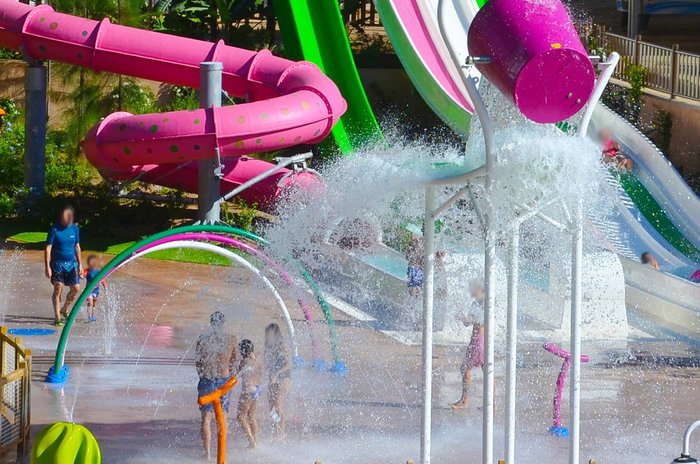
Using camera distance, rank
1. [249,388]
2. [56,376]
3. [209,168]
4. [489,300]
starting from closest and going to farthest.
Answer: [489,300] → [249,388] → [56,376] → [209,168]

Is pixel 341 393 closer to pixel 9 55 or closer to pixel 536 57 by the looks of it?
pixel 536 57

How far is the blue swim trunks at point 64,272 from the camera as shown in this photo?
1369 cm

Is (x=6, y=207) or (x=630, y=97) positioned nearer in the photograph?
(x=6, y=207)

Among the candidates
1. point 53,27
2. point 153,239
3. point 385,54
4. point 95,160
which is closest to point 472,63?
point 153,239

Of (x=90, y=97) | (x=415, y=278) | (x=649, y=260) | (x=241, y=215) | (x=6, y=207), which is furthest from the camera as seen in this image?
(x=90, y=97)

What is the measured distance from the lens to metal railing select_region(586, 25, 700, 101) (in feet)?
69.6

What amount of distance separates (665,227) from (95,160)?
8350 millimetres

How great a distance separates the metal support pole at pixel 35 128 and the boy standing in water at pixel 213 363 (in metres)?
10.5

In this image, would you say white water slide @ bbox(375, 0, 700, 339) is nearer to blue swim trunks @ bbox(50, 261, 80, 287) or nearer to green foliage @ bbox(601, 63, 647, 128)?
green foliage @ bbox(601, 63, 647, 128)

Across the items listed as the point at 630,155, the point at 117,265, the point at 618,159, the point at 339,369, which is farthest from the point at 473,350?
the point at 630,155

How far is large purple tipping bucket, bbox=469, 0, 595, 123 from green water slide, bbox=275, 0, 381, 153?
1277 centimetres

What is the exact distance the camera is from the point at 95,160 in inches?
680

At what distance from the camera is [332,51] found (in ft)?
67.7

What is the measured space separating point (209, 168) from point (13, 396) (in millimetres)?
8147
